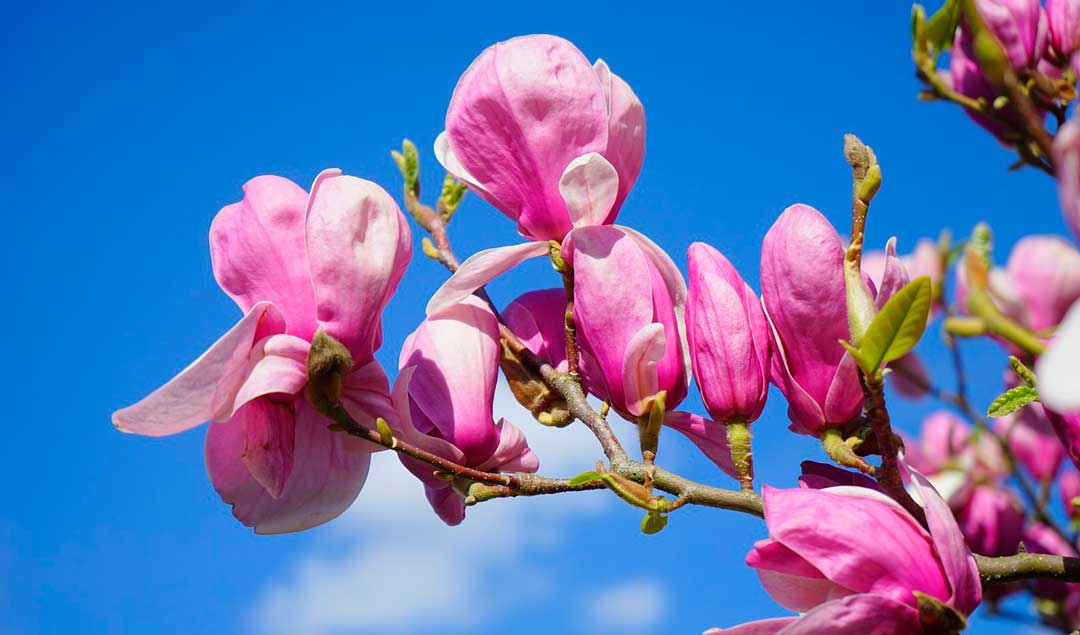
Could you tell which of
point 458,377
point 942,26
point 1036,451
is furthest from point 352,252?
point 1036,451

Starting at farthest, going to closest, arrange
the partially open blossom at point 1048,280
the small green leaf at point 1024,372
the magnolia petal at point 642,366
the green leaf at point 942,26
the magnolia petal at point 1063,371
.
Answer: the partially open blossom at point 1048,280 < the green leaf at point 942,26 < the magnolia petal at point 642,366 < the small green leaf at point 1024,372 < the magnolia petal at point 1063,371

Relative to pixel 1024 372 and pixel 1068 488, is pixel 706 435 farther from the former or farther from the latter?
pixel 1068 488

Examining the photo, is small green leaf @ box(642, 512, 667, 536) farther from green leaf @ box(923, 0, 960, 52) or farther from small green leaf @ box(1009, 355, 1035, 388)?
green leaf @ box(923, 0, 960, 52)

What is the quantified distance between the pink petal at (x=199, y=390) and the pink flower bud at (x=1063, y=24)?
162cm

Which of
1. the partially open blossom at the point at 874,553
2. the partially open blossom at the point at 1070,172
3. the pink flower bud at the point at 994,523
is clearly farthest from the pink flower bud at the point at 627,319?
the pink flower bud at the point at 994,523

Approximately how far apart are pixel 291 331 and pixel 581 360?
0.99 ft

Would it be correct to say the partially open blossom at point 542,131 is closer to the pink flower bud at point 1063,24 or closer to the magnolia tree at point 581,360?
the magnolia tree at point 581,360

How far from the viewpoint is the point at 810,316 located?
0.94 meters

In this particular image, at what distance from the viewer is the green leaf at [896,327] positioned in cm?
77

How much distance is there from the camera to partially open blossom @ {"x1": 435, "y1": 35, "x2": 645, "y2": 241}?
1045mm

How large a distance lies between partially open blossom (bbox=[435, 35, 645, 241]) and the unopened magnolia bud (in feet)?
0.81

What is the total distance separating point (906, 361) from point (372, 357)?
68.9 inches

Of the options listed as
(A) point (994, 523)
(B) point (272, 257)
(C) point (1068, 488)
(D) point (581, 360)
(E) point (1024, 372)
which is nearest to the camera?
(E) point (1024, 372)

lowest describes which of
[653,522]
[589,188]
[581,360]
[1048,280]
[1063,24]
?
[653,522]
